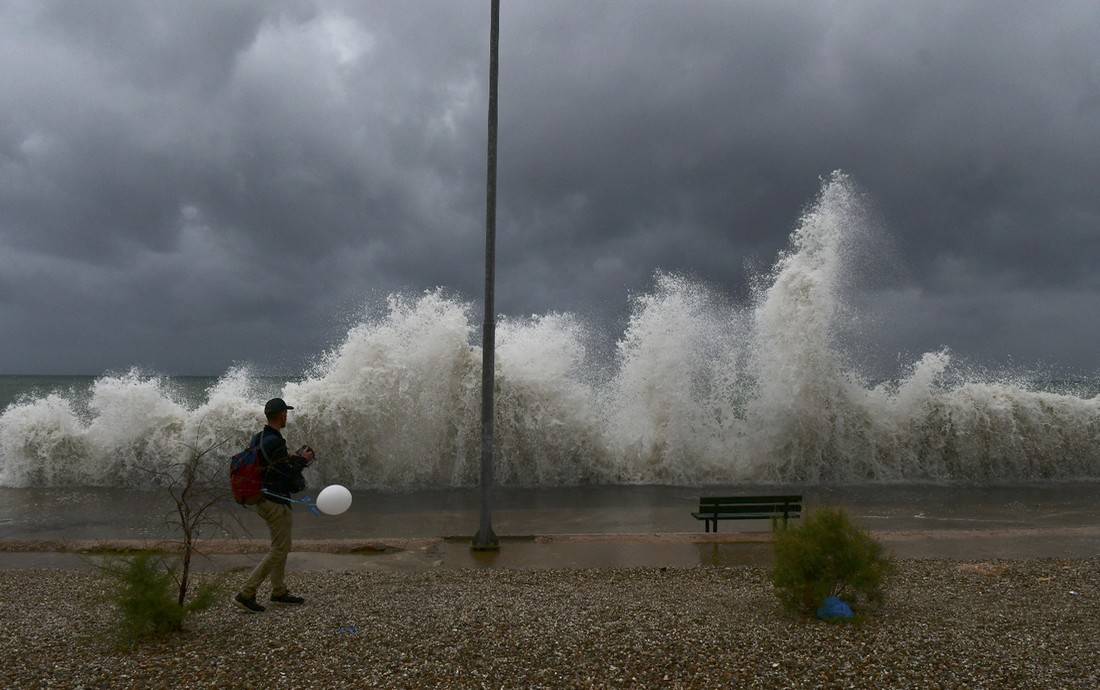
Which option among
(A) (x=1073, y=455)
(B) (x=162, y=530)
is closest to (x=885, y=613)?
(B) (x=162, y=530)

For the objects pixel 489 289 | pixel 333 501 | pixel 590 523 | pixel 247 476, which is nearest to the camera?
pixel 247 476

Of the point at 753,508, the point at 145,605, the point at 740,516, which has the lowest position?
the point at 145,605

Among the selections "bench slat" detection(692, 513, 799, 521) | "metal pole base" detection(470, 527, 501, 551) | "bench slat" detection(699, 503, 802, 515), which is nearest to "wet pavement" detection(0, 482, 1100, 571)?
"metal pole base" detection(470, 527, 501, 551)

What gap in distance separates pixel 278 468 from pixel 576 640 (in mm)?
2890

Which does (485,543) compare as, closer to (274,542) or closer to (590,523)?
(590,523)

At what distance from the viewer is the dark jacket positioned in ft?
20.0

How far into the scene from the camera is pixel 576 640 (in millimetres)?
5047

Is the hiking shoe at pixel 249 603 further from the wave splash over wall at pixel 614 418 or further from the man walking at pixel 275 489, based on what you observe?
the wave splash over wall at pixel 614 418

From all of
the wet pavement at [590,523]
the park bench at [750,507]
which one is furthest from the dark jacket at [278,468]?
the park bench at [750,507]

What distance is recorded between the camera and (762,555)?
8.96m

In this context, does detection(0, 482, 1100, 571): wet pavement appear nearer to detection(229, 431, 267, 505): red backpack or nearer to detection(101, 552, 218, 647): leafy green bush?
detection(229, 431, 267, 505): red backpack

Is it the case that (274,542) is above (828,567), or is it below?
above

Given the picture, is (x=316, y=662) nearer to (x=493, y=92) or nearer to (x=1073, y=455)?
(x=493, y=92)

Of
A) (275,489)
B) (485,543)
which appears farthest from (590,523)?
(275,489)
